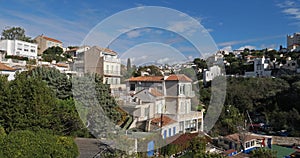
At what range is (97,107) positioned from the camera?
228 cm

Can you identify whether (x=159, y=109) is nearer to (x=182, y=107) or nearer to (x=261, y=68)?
(x=182, y=107)

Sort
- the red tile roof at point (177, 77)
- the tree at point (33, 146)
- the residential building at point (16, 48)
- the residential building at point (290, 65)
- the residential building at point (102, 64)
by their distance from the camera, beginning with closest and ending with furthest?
the red tile roof at point (177, 77)
the residential building at point (102, 64)
the tree at point (33, 146)
the residential building at point (16, 48)
the residential building at point (290, 65)

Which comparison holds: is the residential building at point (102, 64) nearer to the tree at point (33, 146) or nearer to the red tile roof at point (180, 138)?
the red tile roof at point (180, 138)

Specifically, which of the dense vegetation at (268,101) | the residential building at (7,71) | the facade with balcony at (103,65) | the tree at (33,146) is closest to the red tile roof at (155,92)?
the facade with balcony at (103,65)

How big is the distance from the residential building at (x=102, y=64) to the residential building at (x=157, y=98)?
0.17m

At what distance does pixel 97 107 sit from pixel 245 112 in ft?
30.9

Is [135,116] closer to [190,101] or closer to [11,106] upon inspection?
[190,101]

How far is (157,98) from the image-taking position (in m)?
1.83

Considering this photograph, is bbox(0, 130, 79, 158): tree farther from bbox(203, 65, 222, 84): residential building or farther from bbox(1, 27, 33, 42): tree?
bbox(1, 27, 33, 42): tree

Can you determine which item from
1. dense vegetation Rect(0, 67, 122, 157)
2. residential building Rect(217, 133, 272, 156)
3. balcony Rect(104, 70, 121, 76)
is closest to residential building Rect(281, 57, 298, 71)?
residential building Rect(217, 133, 272, 156)

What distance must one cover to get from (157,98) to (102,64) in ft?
2.42

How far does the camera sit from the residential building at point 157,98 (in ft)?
5.99

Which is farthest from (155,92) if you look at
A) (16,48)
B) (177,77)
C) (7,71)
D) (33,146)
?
(16,48)

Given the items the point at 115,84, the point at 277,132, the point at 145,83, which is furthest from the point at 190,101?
the point at 277,132
